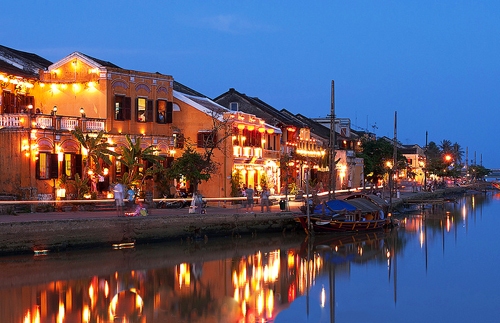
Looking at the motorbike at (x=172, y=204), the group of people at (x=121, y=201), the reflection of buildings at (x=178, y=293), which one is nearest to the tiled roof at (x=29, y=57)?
the motorbike at (x=172, y=204)

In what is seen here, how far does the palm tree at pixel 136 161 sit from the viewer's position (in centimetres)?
4653

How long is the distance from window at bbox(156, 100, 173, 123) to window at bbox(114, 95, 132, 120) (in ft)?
8.91

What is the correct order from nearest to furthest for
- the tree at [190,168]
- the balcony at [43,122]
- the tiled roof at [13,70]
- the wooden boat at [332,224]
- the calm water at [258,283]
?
the calm water at [258,283]
the balcony at [43,122]
the wooden boat at [332,224]
the tiled roof at [13,70]
the tree at [190,168]

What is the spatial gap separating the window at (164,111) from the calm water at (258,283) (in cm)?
1234

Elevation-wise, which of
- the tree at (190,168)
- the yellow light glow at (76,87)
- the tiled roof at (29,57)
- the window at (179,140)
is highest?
the tiled roof at (29,57)

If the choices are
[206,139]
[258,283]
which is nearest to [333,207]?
[206,139]

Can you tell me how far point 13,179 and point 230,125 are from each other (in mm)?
18158

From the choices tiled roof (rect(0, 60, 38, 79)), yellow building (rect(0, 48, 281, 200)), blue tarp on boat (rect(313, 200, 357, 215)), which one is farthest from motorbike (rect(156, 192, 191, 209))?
tiled roof (rect(0, 60, 38, 79))

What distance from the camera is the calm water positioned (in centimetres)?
2619

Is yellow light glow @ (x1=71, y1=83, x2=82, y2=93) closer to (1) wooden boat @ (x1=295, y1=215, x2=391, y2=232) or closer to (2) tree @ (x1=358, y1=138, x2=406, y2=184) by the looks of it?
(1) wooden boat @ (x1=295, y1=215, x2=391, y2=232)

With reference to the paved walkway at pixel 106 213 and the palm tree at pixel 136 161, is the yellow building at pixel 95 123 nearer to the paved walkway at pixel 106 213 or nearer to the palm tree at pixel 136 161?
the palm tree at pixel 136 161

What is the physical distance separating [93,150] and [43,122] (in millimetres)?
3404

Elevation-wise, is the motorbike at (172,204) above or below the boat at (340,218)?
above

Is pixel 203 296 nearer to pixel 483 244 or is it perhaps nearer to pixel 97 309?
pixel 97 309
